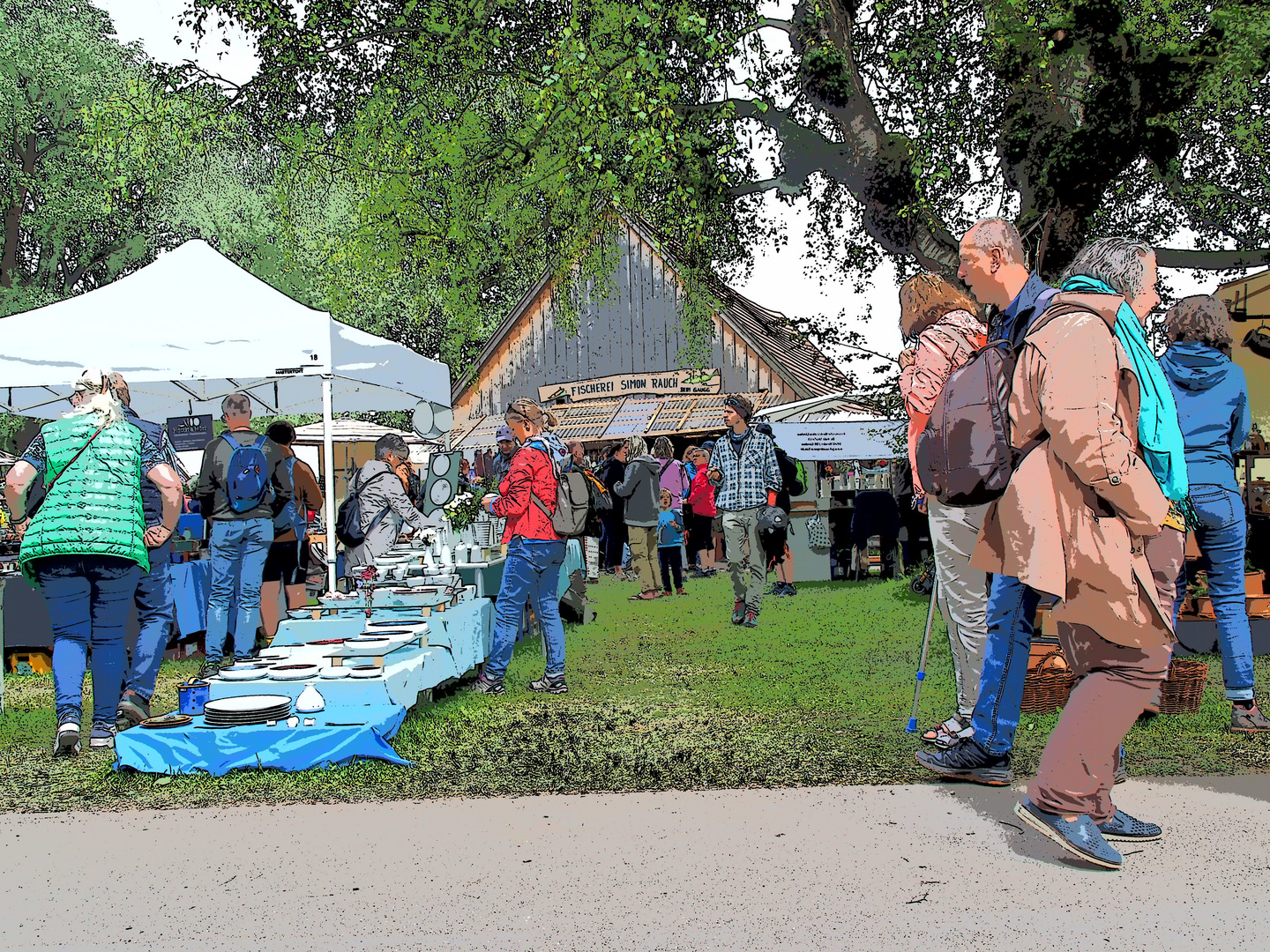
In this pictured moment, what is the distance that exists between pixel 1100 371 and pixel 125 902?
3.44 metres

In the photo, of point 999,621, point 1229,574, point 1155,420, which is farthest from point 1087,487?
point 1229,574

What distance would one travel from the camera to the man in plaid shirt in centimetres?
1065

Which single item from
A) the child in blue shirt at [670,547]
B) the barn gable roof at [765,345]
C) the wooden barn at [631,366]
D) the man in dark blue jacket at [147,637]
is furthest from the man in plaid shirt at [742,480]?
the wooden barn at [631,366]

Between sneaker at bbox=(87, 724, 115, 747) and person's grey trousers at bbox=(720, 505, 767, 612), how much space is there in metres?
5.61

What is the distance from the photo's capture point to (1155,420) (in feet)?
12.8

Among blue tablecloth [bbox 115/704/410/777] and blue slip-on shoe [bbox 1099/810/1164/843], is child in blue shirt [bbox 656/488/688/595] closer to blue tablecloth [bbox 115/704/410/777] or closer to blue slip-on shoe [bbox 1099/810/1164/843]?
blue tablecloth [bbox 115/704/410/777]

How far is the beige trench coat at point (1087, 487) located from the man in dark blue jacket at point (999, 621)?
76 cm

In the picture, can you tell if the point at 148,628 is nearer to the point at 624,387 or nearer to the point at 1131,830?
the point at 1131,830

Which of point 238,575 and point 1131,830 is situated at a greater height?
point 238,575

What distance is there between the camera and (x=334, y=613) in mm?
7625

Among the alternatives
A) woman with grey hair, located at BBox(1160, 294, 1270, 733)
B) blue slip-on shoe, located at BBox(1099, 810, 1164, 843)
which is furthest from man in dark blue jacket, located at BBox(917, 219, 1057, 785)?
woman with grey hair, located at BBox(1160, 294, 1270, 733)

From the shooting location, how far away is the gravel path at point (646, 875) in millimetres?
3404

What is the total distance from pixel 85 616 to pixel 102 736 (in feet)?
2.08

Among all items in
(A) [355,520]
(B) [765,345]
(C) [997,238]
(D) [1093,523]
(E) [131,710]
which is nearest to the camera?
(D) [1093,523]
